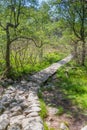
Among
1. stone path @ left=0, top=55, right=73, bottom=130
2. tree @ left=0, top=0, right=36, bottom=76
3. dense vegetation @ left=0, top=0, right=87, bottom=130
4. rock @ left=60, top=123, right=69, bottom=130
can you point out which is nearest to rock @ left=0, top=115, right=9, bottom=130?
stone path @ left=0, top=55, right=73, bottom=130

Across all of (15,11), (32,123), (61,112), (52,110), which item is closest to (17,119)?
(32,123)

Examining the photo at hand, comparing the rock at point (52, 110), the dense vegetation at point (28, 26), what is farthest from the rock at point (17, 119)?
the dense vegetation at point (28, 26)

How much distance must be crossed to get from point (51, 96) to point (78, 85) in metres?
2.81

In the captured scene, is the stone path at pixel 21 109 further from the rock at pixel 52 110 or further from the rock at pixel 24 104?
the rock at pixel 52 110

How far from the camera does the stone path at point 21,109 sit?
338 inches

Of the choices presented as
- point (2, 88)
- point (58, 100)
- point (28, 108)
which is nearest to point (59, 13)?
point (2, 88)

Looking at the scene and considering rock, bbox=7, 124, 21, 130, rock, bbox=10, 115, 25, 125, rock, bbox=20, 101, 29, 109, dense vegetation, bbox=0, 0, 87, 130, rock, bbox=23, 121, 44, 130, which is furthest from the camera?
dense vegetation, bbox=0, 0, 87, 130

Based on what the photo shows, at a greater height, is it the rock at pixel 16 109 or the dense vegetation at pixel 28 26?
the dense vegetation at pixel 28 26

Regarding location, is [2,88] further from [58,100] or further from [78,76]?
[78,76]

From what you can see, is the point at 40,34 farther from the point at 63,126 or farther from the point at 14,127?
the point at 14,127

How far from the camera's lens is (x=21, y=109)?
10.5 m

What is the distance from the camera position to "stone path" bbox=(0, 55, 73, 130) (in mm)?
8578

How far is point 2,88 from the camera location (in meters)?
15.3

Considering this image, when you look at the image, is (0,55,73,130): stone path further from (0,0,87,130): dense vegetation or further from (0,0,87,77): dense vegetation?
(0,0,87,77): dense vegetation
